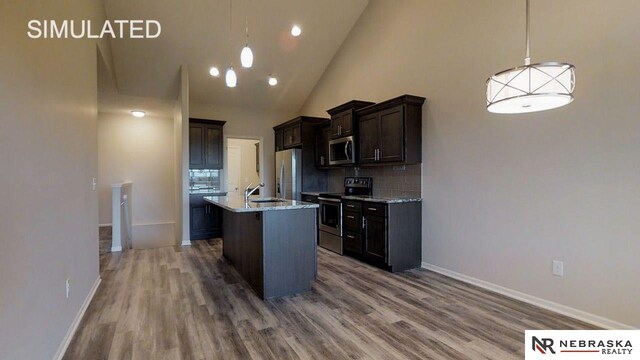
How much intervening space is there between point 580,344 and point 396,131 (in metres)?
2.76

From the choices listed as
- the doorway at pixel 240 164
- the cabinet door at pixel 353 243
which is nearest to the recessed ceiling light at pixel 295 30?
the cabinet door at pixel 353 243

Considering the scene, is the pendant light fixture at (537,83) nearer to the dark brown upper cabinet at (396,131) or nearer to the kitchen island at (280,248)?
the kitchen island at (280,248)

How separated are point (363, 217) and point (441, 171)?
1.20 metres

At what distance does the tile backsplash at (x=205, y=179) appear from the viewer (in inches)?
253

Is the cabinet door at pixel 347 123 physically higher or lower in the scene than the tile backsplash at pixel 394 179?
higher

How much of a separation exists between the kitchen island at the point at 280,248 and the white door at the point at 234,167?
5440 millimetres

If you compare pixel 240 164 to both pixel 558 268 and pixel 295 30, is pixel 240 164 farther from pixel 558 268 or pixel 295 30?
pixel 558 268

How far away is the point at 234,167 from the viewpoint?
8852mm

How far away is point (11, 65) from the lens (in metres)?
1.55

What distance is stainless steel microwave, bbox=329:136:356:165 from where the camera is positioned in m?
4.93

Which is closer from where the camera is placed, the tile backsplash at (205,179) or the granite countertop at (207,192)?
the granite countertop at (207,192)

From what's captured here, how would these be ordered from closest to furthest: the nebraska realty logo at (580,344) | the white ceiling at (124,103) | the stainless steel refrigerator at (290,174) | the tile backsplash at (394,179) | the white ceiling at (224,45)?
1. the nebraska realty logo at (580,344)
2. the tile backsplash at (394,179)
3. the white ceiling at (224,45)
4. the white ceiling at (124,103)
5. the stainless steel refrigerator at (290,174)

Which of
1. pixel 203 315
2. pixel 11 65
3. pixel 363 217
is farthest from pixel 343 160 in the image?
pixel 11 65

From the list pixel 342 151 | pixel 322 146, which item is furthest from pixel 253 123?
pixel 342 151
